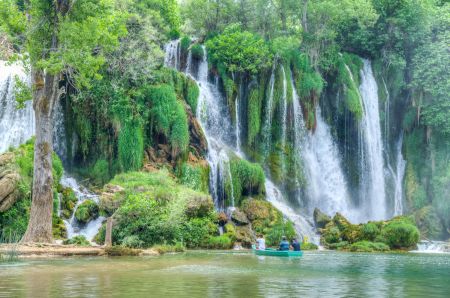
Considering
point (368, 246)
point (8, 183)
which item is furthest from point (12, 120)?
point (368, 246)

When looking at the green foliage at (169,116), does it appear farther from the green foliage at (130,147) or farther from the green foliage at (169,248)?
the green foliage at (169,248)

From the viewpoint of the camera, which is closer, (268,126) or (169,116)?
(169,116)

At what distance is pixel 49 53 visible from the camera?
77.5 ft

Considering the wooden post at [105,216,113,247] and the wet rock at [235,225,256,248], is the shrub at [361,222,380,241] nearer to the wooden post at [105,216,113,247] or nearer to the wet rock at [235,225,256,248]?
the wet rock at [235,225,256,248]

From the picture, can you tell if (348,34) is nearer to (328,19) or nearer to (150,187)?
(328,19)

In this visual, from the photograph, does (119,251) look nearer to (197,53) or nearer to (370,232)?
(370,232)

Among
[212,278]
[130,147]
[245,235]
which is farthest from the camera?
[130,147]

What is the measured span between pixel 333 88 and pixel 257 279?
28782mm

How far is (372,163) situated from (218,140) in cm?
1066

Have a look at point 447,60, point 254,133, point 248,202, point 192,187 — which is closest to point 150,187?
point 192,187

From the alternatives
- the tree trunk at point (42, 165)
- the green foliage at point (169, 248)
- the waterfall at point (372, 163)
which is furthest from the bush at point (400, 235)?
the tree trunk at point (42, 165)

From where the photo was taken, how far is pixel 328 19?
42.8m

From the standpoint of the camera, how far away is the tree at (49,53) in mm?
23078

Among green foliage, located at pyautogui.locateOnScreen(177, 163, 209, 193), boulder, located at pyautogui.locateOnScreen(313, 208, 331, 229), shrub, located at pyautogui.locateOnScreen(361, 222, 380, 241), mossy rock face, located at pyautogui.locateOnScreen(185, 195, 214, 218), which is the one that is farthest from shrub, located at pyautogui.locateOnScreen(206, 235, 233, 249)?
shrub, located at pyautogui.locateOnScreen(361, 222, 380, 241)
